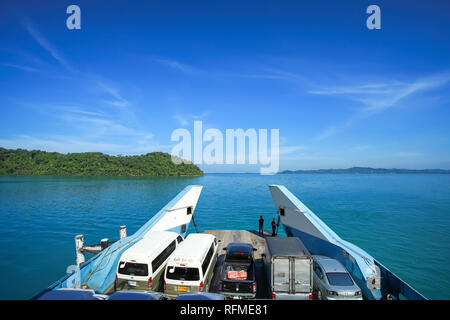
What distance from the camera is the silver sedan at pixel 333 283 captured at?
783cm

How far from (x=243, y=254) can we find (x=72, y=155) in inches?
7321

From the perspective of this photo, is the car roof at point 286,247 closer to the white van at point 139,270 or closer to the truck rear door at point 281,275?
the truck rear door at point 281,275

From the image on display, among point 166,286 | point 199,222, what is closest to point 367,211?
point 199,222

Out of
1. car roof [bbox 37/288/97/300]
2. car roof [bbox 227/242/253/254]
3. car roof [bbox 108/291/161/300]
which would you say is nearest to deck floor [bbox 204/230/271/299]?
car roof [bbox 227/242/253/254]

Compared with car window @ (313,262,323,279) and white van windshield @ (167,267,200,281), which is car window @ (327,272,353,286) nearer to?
car window @ (313,262,323,279)

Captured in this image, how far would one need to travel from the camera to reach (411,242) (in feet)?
87.9

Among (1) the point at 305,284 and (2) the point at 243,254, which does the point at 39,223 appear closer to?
(2) the point at 243,254

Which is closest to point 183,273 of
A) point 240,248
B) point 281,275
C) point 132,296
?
point 132,296

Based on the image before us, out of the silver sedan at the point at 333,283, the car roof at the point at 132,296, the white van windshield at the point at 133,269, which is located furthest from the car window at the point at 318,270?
the white van windshield at the point at 133,269

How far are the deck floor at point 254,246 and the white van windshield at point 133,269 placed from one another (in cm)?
329

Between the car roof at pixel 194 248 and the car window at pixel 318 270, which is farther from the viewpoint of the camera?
the car window at pixel 318 270

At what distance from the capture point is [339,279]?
8.35m

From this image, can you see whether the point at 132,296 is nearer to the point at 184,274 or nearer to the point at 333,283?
the point at 184,274
